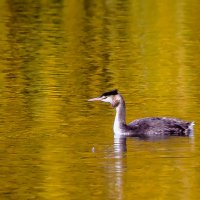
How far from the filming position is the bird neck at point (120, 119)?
2516 cm

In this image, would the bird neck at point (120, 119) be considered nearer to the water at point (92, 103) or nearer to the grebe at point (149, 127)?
the grebe at point (149, 127)

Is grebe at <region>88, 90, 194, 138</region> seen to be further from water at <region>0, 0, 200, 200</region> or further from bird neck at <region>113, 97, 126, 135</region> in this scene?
water at <region>0, 0, 200, 200</region>

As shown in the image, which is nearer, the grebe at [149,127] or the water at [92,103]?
the water at [92,103]

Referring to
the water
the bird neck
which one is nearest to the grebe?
the bird neck

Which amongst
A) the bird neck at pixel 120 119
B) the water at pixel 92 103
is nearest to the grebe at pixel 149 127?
the bird neck at pixel 120 119

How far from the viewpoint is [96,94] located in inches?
1196

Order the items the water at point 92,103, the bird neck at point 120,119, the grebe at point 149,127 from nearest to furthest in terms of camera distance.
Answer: the water at point 92,103 < the grebe at point 149,127 < the bird neck at point 120,119

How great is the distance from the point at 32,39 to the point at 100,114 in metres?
17.1

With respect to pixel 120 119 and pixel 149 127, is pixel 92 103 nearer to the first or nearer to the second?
pixel 120 119

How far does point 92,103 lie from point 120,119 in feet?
12.0

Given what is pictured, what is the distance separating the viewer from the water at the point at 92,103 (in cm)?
2041

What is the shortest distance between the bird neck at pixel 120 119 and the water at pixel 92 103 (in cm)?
23

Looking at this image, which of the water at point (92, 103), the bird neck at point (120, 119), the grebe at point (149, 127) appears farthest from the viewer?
the bird neck at point (120, 119)

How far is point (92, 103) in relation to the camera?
1146 inches
